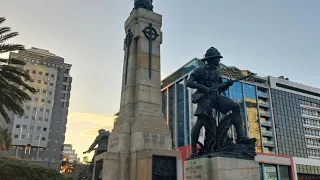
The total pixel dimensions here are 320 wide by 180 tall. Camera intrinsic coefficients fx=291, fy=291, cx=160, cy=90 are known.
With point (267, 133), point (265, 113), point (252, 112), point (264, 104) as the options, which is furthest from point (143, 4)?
point (264, 104)

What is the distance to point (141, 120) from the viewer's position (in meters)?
13.5

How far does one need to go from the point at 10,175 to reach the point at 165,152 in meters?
24.8

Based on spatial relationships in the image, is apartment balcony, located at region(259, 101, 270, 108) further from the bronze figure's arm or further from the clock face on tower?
the bronze figure's arm

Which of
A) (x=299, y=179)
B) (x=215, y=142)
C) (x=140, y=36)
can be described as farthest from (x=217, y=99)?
(x=299, y=179)

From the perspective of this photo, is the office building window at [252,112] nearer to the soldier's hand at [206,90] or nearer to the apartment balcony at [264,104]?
the apartment balcony at [264,104]

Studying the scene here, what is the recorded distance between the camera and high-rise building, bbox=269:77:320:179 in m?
81.7

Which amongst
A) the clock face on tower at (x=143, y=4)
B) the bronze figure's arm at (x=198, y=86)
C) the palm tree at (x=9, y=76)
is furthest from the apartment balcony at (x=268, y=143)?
the bronze figure's arm at (x=198, y=86)

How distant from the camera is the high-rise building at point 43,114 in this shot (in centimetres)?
7156

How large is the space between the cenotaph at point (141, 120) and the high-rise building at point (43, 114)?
61.7 metres

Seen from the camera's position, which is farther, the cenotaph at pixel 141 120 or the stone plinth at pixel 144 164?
the cenotaph at pixel 141 120

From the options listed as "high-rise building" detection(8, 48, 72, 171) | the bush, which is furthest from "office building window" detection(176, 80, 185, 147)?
the bush

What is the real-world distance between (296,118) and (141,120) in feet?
269

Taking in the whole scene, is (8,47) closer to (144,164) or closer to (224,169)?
(144,164)

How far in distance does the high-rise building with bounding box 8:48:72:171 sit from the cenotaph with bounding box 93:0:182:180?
61.7 metres
